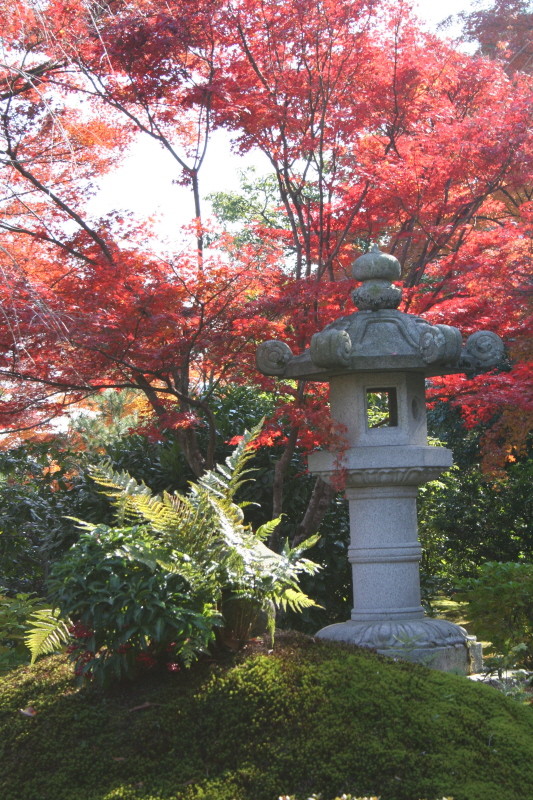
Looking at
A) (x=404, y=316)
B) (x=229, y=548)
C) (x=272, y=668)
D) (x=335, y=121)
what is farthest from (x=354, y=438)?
(x=335, y=121)

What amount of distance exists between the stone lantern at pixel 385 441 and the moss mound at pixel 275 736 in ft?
5.54

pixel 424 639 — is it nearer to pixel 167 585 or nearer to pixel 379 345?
pixel 379 345

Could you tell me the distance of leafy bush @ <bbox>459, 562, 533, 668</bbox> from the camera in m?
5.81

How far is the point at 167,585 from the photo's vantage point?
12.6 ft

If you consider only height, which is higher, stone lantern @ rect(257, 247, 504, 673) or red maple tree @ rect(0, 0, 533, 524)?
red maple tree @ rect(0, 0, 533, 524)

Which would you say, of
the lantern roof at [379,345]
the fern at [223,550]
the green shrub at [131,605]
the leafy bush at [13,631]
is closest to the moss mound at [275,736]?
the green shrub at [131,605]

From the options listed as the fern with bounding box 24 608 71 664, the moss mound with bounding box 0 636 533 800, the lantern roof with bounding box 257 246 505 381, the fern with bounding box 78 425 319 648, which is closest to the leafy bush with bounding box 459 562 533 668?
the lantern roof with bounding box 257 246 505 381

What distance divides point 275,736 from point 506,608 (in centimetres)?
293

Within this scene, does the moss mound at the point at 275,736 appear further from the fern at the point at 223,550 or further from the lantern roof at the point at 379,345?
the lantern roof at the point at 379,345

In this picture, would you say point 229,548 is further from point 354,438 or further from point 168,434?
point 168,434

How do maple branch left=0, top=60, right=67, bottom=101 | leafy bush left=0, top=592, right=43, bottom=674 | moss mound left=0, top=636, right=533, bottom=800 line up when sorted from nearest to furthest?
moss mound left=0, top=636, right=533, bottom=800 → leafy bush left=0, top=592, right=43, bottom=674 → maple branch left=0, top=60, right=67, bottom=101

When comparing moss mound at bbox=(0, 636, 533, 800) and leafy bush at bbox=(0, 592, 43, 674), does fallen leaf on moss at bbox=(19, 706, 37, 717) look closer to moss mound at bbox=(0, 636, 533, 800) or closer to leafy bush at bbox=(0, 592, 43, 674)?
moss mound at bbox=(0, 636, 533, 800)

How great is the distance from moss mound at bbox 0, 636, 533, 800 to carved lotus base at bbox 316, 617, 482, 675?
1359 millimetres

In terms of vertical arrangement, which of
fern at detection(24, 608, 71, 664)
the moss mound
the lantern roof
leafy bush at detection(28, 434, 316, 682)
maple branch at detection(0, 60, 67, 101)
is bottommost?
the moss mound
